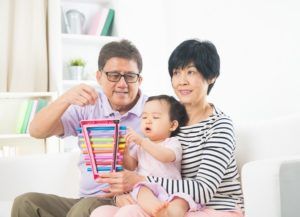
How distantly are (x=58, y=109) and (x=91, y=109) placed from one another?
0.20 m

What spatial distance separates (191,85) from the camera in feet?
5.07

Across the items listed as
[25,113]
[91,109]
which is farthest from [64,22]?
[91,109]

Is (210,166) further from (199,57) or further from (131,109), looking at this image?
(131,109)

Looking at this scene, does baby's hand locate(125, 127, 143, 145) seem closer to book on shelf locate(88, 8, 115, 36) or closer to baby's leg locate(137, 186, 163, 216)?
baby's leg locate(137, 186, 163, 216)

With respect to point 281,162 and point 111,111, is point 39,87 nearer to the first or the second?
point 111,111

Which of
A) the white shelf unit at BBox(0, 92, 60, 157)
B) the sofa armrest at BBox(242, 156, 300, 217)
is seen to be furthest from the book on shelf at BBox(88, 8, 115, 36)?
the sofa armrest at BBox(242, 156, 300, 217)

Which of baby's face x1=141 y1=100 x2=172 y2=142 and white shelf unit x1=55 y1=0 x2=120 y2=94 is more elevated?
white shelf unit x1=55 y1=0 x2=120 y2=94

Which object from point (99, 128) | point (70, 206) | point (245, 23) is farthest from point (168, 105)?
point (245, 23)

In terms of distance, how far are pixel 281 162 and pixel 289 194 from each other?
3.1 inches

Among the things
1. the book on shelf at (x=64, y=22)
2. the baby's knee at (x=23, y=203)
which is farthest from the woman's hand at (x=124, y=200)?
the book on shelf at (x=64, y=22)

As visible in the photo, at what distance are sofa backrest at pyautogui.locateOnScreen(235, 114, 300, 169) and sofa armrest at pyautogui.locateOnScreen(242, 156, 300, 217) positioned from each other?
40 cm

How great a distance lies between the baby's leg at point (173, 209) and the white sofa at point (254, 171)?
255 mm

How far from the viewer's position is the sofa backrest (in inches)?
57.5

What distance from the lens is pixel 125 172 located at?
1.40m
